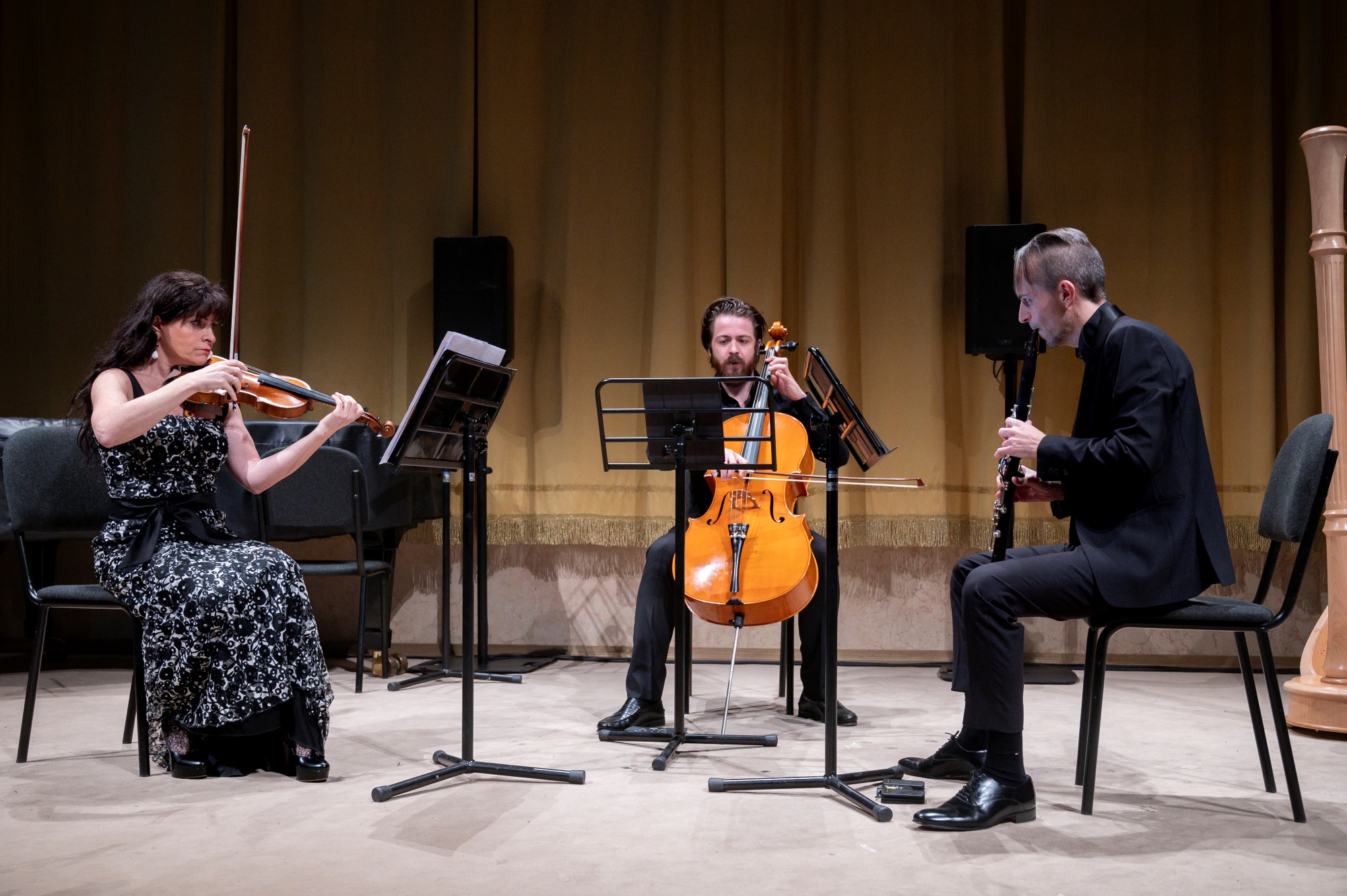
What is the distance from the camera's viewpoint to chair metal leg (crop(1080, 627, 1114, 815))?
220 cm

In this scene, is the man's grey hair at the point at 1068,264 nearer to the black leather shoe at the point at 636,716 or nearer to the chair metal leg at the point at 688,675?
the chair metal leg at the point at 688,675

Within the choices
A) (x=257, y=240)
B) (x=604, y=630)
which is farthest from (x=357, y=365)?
(x=604, y=630)

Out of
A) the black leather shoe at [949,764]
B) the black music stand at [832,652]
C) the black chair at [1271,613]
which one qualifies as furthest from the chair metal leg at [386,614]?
the black chair at [1271,613]

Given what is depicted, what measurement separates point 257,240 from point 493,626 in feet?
6.37

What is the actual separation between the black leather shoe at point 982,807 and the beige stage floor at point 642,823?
0.11ft

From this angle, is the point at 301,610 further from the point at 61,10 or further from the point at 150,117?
the point at 61,10

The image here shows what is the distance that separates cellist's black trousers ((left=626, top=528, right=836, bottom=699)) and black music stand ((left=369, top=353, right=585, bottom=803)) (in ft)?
1.86

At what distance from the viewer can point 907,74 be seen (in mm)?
4297

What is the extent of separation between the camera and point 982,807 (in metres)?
2.12

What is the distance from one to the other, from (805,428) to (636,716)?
0.94 metres

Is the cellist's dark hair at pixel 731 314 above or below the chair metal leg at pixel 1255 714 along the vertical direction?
above

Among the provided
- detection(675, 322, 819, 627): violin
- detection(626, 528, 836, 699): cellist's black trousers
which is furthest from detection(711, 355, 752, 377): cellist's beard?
detection(626, 528, 836, 699): cellist's black trousers

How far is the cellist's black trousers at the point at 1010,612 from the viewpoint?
2164mm

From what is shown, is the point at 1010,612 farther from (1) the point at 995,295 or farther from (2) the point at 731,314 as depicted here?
(1) the point at 995,295
